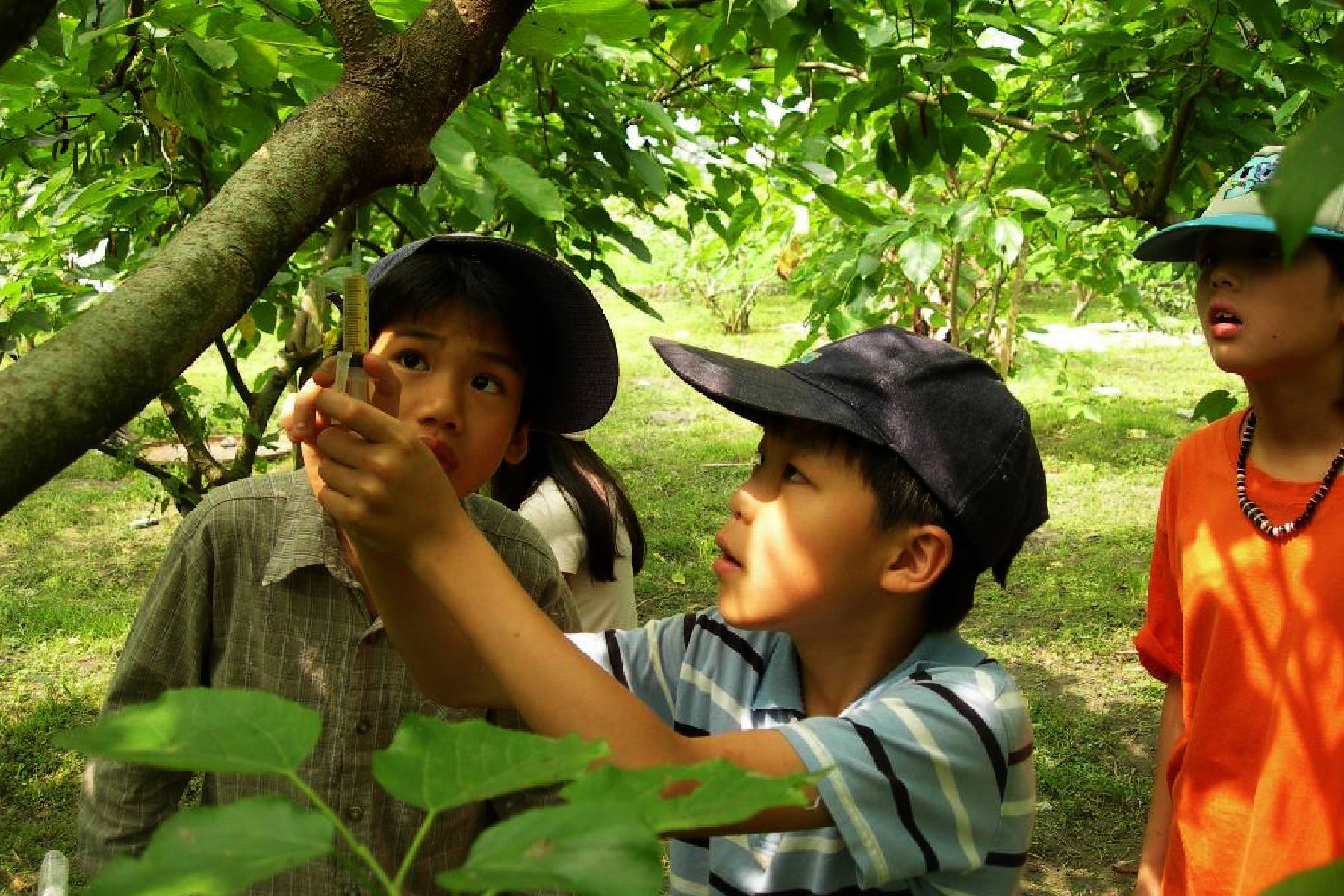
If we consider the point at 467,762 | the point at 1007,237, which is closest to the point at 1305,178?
the point at 467,762

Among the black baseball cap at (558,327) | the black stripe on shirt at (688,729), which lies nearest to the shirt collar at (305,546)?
the black baseball cap at (558,327)

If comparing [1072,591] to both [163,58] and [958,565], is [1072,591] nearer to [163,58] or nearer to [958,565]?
[958,565]

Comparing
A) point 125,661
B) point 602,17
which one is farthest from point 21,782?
point 602,17

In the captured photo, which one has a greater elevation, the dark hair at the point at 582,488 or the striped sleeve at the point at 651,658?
the striped sleeve at the point at 651,658

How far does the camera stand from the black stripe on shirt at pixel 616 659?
58.2 inches

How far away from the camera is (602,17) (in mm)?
1389

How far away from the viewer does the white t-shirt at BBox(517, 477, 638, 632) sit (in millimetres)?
2893

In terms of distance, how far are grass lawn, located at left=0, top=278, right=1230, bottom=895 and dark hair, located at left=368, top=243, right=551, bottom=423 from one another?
7.38 ft

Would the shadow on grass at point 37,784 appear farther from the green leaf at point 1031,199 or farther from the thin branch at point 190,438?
the green leaf at point 1031,199

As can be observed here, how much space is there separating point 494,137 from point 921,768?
111 cm

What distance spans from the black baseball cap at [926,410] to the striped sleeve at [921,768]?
7.8 inches

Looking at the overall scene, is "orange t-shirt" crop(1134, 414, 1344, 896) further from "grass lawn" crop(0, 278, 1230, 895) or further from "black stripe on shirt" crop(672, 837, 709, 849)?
"grass lawn" crop(0, 278, 1230, 895)

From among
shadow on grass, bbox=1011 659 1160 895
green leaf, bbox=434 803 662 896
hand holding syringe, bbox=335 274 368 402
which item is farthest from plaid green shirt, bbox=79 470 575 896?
shadow on grass, bbox=1011 659 1160 895

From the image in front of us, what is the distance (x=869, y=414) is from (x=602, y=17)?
0.56 meters
